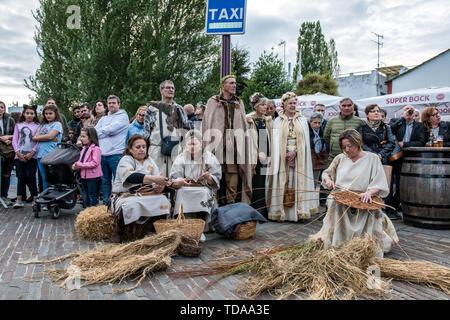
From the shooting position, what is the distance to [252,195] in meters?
6.13

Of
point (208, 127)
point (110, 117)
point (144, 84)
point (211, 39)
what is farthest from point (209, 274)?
point (211, 39)

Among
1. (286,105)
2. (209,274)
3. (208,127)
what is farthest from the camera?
(286,105)

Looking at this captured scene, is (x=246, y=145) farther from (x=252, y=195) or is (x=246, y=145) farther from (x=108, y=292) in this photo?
(x=108, y=292)

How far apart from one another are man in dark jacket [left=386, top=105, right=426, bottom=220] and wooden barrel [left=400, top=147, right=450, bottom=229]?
2.82 feet

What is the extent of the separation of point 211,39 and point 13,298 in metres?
14.2

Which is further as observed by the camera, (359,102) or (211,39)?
(211,39)

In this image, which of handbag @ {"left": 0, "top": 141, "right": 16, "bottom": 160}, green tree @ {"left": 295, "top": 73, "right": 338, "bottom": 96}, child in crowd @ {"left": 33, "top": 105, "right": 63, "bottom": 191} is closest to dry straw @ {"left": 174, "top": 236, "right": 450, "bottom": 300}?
child in crowd @ {"left": 33, "top": 105, "right": 63, "bottom": 191}

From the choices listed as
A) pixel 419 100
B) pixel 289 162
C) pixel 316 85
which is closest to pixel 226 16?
pixel 289 162

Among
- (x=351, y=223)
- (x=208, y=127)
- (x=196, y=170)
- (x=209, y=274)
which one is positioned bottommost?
(x=209, y=274)

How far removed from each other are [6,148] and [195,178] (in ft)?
14.6

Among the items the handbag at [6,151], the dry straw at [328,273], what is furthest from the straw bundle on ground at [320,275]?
the handbag at [6,151]

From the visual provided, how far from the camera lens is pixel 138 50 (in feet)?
49.4

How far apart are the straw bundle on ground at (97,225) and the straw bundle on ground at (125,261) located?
0.72m

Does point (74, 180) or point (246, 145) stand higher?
point (246, 145)
